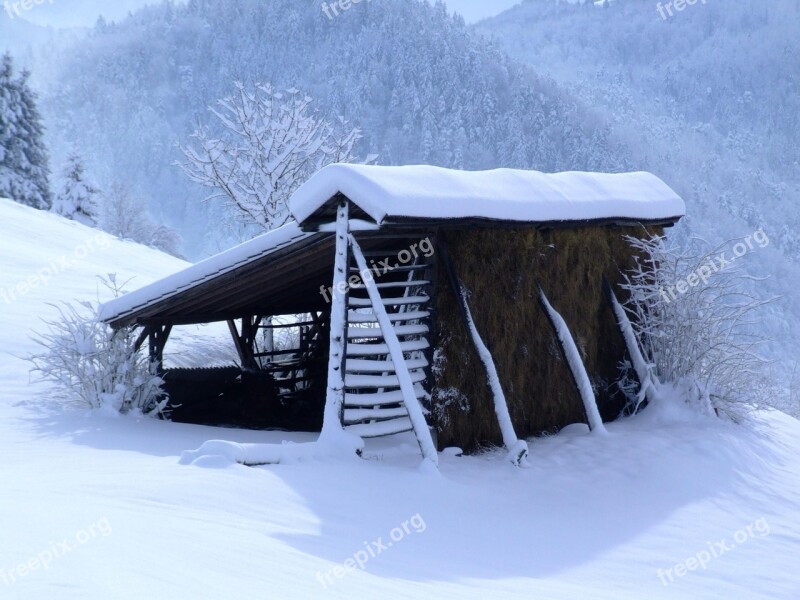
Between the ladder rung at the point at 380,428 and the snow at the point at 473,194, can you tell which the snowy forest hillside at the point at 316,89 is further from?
the ladder rung at the point at 380,428

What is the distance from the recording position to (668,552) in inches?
254

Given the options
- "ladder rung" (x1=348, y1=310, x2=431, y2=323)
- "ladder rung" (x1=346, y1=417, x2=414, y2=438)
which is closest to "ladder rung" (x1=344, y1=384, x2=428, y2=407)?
"ladder rung" (x1=346, y1=417, x2=414, y2=438)

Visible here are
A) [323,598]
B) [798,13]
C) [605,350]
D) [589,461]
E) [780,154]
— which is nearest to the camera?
[323,598]

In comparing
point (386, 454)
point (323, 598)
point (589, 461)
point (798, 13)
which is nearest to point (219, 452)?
point (386, 454)

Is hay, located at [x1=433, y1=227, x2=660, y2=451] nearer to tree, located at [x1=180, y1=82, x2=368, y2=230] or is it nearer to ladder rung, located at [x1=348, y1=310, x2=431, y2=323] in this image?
ladder rung, located at [x1=348, y1=310, x2=431, y2=323]

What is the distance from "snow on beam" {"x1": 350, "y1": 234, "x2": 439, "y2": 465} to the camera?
7.58 metres

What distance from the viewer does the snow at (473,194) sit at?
7.25 metres

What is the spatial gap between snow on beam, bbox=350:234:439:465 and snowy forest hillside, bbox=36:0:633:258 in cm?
10418

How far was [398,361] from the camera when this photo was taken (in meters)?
7.64

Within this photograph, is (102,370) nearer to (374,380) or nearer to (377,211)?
(374,380)

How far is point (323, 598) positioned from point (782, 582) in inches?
164

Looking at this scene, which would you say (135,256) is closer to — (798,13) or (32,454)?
(32,454)

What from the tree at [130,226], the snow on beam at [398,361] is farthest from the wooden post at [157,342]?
the tree at [130,226]

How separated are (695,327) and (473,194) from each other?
4.72m
